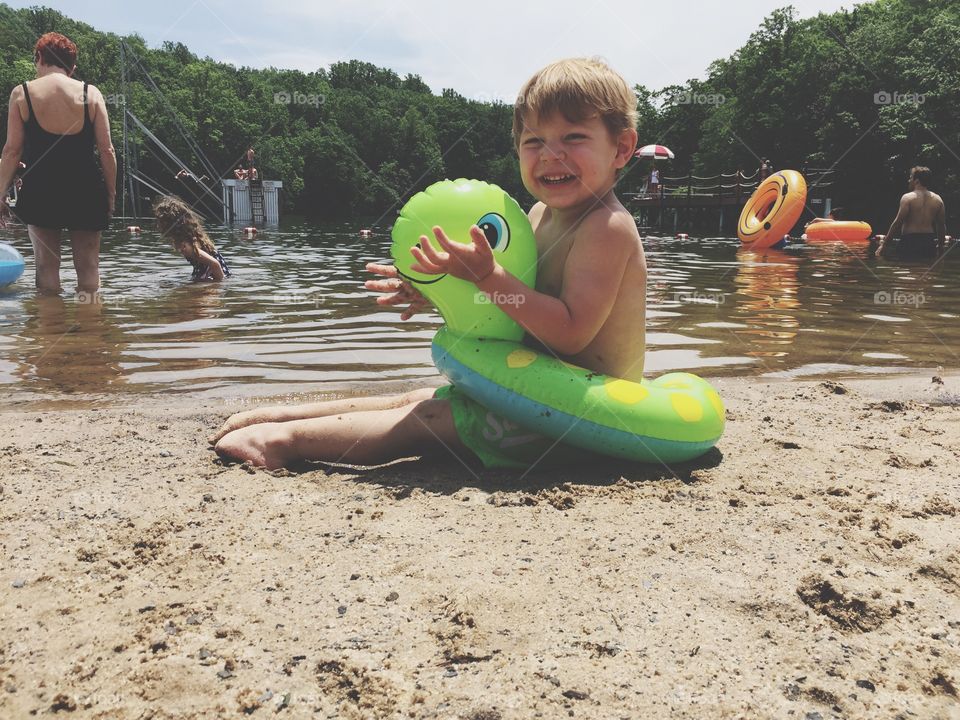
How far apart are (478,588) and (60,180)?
21.0 feet

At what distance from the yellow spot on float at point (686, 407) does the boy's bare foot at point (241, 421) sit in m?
1.71

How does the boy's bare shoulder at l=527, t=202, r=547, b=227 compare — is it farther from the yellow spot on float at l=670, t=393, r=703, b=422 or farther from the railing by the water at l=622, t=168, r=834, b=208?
the railing by the water at l=622, t=168, r=834, b=208

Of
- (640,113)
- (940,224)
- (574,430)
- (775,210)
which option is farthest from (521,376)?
(640,113)

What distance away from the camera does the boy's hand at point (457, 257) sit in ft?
8.18

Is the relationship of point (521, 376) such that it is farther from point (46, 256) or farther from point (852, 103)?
point (852, 103)

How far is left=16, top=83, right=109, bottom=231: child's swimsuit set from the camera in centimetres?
638

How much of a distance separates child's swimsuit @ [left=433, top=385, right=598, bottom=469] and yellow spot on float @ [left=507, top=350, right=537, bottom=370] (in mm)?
227

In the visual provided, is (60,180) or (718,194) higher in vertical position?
(718,194)

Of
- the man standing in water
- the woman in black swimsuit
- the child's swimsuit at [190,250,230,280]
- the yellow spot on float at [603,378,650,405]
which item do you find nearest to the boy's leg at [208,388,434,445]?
the yellow spot on float at [603,378,650,405]

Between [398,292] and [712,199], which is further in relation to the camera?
[712,199]

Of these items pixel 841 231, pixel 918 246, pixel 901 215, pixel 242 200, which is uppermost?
pixel 242 200

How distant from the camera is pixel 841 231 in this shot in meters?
20.6

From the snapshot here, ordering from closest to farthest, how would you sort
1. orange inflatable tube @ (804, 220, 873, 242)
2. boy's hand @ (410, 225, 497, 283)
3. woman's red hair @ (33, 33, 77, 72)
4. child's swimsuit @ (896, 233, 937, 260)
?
boy's hand @ (410, 225, 497, 283)
woman's red hair @ (33, 33, 77, 72)
child's swimsuit @ (896, 233, 937, 260)
orange inflatable tube @ (804, 220, 873, 242)

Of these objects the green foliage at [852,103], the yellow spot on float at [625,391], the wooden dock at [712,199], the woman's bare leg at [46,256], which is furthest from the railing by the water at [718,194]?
the yellow spot on float at [625,391]
